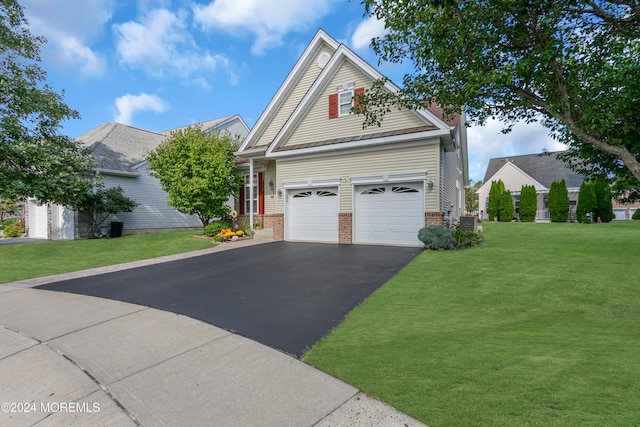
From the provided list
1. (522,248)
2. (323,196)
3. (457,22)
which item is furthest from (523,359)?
(323,196)

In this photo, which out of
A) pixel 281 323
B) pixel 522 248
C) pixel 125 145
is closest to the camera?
pixel 281 323

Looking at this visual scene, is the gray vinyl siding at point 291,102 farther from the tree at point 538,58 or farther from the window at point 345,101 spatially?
the tree at point 538,58

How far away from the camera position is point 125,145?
20781mm

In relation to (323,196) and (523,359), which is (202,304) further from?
(323,196)

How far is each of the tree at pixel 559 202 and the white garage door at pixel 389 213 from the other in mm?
21848

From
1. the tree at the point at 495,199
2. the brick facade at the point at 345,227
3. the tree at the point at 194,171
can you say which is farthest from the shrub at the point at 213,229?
the tree at the point at 495,199

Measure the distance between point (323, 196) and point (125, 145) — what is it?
1523 centimetres

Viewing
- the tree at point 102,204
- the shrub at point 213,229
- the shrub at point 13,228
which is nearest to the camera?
the shrub at point 213,229

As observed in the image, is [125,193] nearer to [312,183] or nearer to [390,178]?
[312,183]

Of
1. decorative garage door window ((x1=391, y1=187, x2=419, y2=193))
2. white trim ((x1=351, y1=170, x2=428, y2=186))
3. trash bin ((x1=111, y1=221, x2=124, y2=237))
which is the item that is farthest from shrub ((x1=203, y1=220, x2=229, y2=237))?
decorative garage door window ((x1=391, y1=187, x2=419, y2=193))

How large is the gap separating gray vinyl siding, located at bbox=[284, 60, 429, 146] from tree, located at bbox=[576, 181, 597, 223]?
2202 centimetres

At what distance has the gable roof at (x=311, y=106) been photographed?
11.7m

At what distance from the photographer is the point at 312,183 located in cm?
1427

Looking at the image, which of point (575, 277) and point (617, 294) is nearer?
point (617, 294)
